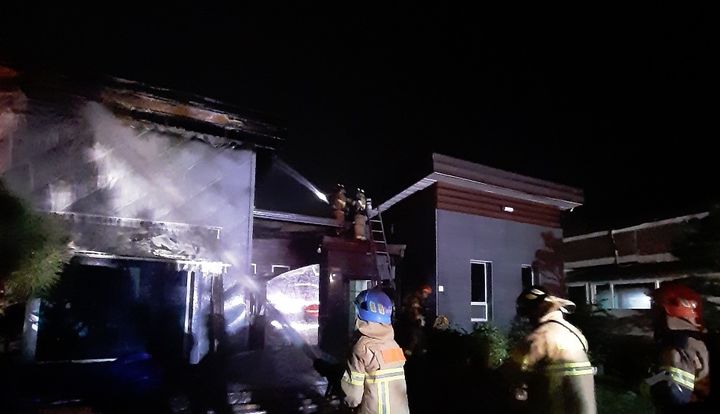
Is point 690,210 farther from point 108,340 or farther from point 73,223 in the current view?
point 108,340

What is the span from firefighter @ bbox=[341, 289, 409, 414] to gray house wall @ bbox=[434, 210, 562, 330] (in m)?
9.41

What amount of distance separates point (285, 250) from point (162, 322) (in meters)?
3.61

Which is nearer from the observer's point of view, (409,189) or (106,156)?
(106,156)

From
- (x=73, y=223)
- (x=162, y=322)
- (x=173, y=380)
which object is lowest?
(x=173, y=380)

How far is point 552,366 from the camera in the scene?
3.78 meters

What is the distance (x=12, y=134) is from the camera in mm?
8469

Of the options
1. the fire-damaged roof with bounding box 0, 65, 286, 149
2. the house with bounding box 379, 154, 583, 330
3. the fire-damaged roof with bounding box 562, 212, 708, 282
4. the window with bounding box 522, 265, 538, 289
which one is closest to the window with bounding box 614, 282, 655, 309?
the fire-damaged roof with bounding box 562, 212, 708, 282

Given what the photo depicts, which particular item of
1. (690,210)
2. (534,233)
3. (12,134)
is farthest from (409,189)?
(12,134)

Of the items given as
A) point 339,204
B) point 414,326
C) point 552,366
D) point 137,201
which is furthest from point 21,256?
point 339,204

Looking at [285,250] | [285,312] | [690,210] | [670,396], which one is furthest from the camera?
[285,312]

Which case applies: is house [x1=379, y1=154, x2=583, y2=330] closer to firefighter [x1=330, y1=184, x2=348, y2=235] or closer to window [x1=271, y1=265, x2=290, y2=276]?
firefighter [x1=330, y1=184, x2=348, y2=235]

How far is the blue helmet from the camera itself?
12.9 ft

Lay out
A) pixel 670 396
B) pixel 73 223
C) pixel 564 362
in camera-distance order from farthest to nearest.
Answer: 1. pixel 73 223
2. pixel 670 396
3. pixel 564 362

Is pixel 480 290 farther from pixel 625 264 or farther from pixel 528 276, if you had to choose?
pixel 625 264
